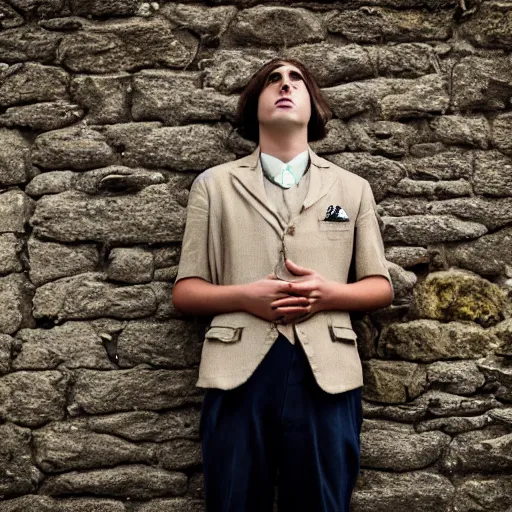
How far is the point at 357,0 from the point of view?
3.06m

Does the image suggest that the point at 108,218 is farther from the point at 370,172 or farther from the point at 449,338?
the point at 449,338

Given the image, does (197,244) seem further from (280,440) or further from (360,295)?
(280,440)

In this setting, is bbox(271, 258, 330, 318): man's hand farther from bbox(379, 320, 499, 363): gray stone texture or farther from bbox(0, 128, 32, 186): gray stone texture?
bbox(0, 128, 32, 186): gray stone texture

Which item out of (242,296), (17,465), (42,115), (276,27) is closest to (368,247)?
(242,296)

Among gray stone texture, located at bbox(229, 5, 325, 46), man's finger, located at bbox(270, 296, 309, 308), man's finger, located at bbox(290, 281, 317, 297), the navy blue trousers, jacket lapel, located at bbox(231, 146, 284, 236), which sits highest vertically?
gray stone texture, located at bbox(229, 5, 325, 46)

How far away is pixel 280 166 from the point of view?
107 inches

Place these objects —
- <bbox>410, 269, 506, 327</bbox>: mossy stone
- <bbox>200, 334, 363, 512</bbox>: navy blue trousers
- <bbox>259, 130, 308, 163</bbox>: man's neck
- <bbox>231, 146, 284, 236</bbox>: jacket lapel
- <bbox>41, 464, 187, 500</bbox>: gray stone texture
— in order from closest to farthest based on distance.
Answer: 1. <bbox>200, 334, 363, 512</bbox>: navy blue trousers
2. <bbox>231, 146, 284, 236</bbox>: jacket lapel
3. <bbox>259, 130, 308, 163</bbox>: man's neck
4. <bbox>41, 464, 187, 500</bbox>: gray stone texture
5. <bbox>410, 269, 506, 327</bbox>: mossy stone

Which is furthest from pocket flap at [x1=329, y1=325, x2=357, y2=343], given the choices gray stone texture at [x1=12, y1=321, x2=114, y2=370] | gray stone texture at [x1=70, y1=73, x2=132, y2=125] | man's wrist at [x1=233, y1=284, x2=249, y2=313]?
gray stone texture at [x1=70, y1=73, x2=132, y2=125]

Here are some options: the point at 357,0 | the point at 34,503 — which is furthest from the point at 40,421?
the point at 357,0

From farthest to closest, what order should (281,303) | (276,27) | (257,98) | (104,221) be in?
(276,27), (104,221), (257,98), (281,303)

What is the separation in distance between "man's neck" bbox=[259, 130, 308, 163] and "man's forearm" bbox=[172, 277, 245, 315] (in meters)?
0.54

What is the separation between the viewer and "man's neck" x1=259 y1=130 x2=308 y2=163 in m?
2.73

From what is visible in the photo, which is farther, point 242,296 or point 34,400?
point 34,400

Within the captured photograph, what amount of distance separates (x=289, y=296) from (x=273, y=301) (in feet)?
0.19
